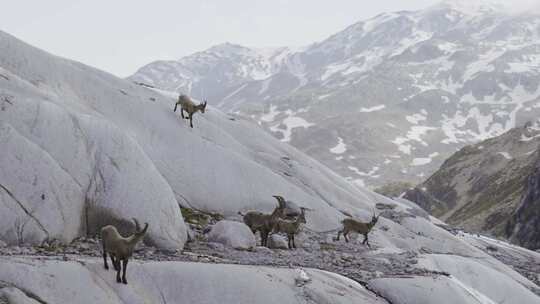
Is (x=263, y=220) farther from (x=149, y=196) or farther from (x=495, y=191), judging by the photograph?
(x=495, y=191)

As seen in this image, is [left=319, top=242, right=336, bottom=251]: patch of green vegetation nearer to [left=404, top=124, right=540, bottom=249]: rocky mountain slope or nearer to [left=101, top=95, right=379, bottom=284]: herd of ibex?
[left=101, top=95, right=379, bottom=284]: herd of ibex

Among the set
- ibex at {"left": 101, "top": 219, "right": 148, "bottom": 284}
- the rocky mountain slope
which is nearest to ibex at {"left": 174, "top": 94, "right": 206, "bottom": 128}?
ibex at {"left": 101, "top": 219, "right": 148, "bottom": 284}

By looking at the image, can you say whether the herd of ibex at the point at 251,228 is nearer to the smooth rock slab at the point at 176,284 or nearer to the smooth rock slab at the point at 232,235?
the smooth rock slab at the point at 176,284

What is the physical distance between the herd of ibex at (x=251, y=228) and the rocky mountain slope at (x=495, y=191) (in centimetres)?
6994

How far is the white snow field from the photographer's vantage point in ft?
65.1

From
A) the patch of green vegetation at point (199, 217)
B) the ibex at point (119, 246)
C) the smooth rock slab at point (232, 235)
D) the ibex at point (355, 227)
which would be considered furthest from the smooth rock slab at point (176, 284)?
the ibex at point (355, 227)

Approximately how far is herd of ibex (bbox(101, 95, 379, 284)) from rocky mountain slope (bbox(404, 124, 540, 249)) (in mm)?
69937

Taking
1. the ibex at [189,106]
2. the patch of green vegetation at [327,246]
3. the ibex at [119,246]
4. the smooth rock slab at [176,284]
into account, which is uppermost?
the ibex at [189,106]

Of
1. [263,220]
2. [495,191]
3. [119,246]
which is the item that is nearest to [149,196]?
[263,220]

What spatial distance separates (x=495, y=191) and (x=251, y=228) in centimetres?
13367

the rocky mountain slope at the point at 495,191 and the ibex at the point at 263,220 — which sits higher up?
the ibex at the point at 263,220

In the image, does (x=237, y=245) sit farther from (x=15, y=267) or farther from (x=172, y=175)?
(x=15, y=267)

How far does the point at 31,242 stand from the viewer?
22.2m

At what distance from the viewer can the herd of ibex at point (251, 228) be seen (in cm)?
1914
